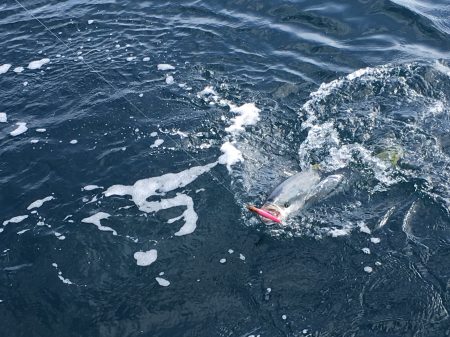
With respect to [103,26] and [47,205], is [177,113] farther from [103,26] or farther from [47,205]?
[103,26]

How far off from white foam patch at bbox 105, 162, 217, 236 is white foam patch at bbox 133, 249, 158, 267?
2.90 feet

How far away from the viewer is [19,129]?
12383mm

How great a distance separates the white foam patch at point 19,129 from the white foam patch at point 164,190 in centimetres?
332

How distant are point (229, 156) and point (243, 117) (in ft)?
4.44

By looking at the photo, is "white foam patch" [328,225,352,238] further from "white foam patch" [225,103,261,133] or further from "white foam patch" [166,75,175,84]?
"white foam patch" [166,75,175,84]

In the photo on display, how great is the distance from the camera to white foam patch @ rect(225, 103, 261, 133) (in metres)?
11.8

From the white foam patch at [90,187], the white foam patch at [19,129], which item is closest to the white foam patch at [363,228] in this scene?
the white foam patch at [90,187]

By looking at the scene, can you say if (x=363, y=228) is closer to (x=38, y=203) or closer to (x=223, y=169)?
(x=223, y=169)

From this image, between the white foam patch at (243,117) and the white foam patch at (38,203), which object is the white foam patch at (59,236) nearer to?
the white foam patch at (38,203)

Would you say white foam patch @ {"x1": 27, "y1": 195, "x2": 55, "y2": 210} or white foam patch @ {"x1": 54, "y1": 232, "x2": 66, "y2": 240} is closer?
white foam patch @ {"x1": 54, "y1": 232, "x2": 66, "y2": 240}

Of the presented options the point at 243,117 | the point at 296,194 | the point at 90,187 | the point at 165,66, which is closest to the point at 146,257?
the point at 90,187

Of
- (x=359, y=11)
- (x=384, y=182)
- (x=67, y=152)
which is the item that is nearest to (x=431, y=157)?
(x=384, y=182)

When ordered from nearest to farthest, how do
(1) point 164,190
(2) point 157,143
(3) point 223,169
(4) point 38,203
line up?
1. (4) point 38,203
2. (1) point 164,190
3. (3) point 223,169
4. (2) point 157,143

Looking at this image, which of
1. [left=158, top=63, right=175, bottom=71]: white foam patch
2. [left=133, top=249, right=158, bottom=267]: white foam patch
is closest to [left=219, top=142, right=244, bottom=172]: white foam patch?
[left=133, top=249, right=158, bottom=267]: white foam patch
